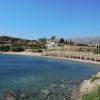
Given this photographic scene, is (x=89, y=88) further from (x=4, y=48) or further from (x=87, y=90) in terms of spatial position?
(x=4, y=48)

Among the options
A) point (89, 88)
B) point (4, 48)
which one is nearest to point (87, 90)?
point (89, 88)

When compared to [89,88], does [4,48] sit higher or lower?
higher

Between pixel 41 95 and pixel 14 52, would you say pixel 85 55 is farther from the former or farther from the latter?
pixel 41 95

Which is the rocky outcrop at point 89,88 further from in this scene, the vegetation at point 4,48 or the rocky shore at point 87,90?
the vegetation at point 4,48

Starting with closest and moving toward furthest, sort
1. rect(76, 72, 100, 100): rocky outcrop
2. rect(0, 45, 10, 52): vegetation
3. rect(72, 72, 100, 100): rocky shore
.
Answer: rect(72, 72, 100, 100): rocky shore → rect(76, 72, 100, 100): rocky outcrop → rect(0, 45, 10, 52): vegetation

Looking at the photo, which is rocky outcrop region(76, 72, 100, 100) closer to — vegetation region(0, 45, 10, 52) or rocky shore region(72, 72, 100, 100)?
rocky shore region(72, 72, 100, 100)

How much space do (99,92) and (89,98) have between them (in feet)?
5.96

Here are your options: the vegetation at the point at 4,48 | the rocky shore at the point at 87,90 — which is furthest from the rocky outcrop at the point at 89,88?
the vegetation at the point at 4,48

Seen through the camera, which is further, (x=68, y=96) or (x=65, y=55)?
(x=65, y=55)

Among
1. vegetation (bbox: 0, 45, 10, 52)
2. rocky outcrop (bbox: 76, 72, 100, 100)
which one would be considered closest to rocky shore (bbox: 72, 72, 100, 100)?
rocky outcrop (bbox: 76, 72, 100, 100)

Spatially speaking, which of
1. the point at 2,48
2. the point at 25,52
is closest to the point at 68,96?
the point at 25,52

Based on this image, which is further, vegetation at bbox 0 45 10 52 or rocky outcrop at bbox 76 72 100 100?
vegetation at bbox 0 45 10 52

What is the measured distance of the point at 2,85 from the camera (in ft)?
132

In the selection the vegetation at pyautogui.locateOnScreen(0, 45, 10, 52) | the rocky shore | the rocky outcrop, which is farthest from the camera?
the vegetation at pyautogui.locateOnScreen(0, 45, 10, 52)
